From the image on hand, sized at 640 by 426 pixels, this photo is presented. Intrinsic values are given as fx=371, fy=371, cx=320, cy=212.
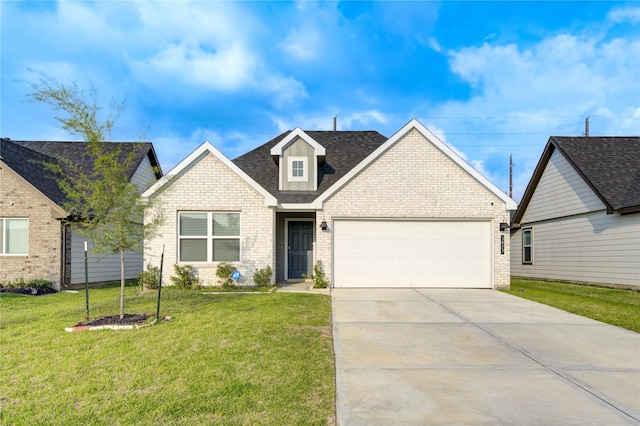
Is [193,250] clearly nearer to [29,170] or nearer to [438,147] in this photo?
[29,170]

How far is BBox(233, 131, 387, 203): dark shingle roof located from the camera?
13.3 meters

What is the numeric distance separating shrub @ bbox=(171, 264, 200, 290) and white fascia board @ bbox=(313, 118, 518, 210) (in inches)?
180

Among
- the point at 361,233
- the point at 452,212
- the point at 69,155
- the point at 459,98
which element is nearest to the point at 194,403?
the point at 361,233

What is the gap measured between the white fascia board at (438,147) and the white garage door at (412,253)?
3.25 feet

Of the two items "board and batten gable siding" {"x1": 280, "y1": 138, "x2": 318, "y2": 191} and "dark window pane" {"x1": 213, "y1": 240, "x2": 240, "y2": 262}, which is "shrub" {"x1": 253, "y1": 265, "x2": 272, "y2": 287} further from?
"board and batten gable siding" {"x1": 280, "y1": 138, "x2": 318, "y2": 191}

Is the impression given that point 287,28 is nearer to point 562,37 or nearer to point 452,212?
point 452,212

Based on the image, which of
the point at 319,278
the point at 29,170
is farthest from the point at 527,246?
the point at 29,170

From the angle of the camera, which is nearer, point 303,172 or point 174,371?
point 174,371

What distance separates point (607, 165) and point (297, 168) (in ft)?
40.2

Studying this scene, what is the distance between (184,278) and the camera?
1171cm

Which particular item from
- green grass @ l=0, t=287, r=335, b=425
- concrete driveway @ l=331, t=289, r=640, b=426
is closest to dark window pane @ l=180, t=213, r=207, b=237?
green grass @ l=0, t=287, r=335, b=425

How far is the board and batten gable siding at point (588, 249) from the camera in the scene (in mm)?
12516

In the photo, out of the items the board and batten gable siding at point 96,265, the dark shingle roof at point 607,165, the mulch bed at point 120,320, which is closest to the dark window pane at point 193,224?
the board and batten gable siding at point 96,265

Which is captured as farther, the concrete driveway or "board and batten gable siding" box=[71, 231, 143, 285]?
"board and batten gable siding" box=[71, 231, 143, 285]
